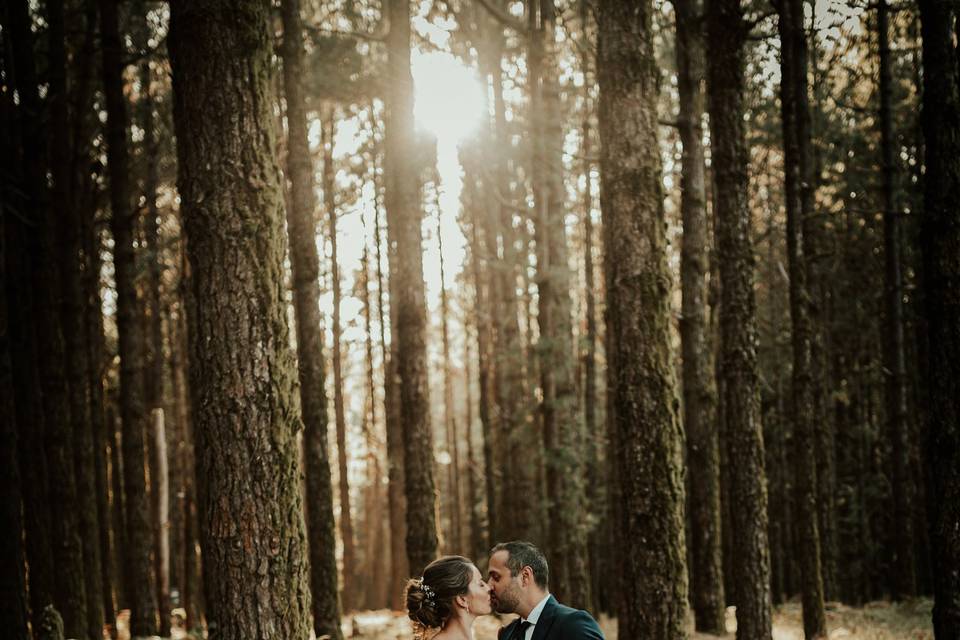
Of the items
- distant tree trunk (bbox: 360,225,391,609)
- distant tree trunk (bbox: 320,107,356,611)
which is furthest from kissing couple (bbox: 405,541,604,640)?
distant tree trunk (bbox: 360,225,391,609)

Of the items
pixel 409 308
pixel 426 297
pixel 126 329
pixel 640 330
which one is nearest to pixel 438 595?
pixel 640 330

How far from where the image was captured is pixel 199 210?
17.1 ft

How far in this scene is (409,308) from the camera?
11.1m

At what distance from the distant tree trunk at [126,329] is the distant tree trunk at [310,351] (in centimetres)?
280

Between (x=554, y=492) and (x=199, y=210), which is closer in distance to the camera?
(x=199, y=210)

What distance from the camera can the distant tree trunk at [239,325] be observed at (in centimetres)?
505

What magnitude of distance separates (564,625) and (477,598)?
0.55 meters

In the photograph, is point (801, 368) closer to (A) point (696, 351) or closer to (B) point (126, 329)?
(A) point (696, 351)

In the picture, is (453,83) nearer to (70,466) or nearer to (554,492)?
(554,492)

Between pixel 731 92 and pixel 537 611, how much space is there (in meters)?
7.43

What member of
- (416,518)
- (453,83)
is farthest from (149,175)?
(416,518)

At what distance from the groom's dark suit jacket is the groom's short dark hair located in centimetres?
17

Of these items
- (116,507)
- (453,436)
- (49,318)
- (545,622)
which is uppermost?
(49,318)

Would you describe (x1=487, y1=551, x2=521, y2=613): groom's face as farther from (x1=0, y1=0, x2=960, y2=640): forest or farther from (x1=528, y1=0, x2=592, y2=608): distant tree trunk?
(x1=528, y1=0, x2=592, y2=608): distant tree trunk
